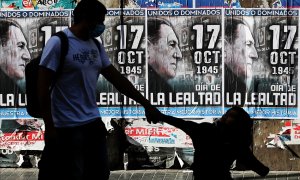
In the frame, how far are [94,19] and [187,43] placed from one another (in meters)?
3.03

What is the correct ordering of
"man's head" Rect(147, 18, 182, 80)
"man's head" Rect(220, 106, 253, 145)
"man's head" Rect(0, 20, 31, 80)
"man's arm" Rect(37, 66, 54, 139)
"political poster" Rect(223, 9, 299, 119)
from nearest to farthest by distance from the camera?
"man's head" Rect(220, 106, 253, 145) < "man's arm" Rect(37, 66, 54, 139) < "political poster" Rect(223, 9, 299, 119) < "man's head" Rect(147, 18, 182, 80) < "man's head" Rect(0, 20, 31, 80)

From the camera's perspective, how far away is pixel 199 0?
779 cm

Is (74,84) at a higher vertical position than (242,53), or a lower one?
lower

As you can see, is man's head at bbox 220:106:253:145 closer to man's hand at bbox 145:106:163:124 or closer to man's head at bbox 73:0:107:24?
man's hand at bbox 145:106:163:124

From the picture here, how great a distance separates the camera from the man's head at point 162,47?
788cm

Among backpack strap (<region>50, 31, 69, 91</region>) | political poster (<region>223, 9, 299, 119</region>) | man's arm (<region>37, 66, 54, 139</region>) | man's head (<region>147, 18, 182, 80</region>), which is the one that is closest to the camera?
man's arm (<region>37, 66, 54, 139</region>)

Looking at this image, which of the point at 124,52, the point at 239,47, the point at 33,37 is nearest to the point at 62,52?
the point at 124,52

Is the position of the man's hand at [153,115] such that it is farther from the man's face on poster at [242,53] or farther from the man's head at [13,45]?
the man's head at [13,45]

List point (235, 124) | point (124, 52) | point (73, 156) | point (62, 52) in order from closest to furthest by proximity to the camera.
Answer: point (235, 124), point (62, 52), point (73, 156), point (124, 52)

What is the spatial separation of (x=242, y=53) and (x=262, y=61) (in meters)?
0.23

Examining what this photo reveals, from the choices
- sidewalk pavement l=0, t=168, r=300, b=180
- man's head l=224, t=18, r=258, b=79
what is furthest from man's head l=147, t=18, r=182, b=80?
sidewalk pavement l=0, t=168, r=300, b=180

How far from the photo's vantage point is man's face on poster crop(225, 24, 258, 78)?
7820mm

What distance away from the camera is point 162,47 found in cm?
789

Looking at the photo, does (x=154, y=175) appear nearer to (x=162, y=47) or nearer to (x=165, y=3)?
(x=162, y=47)
